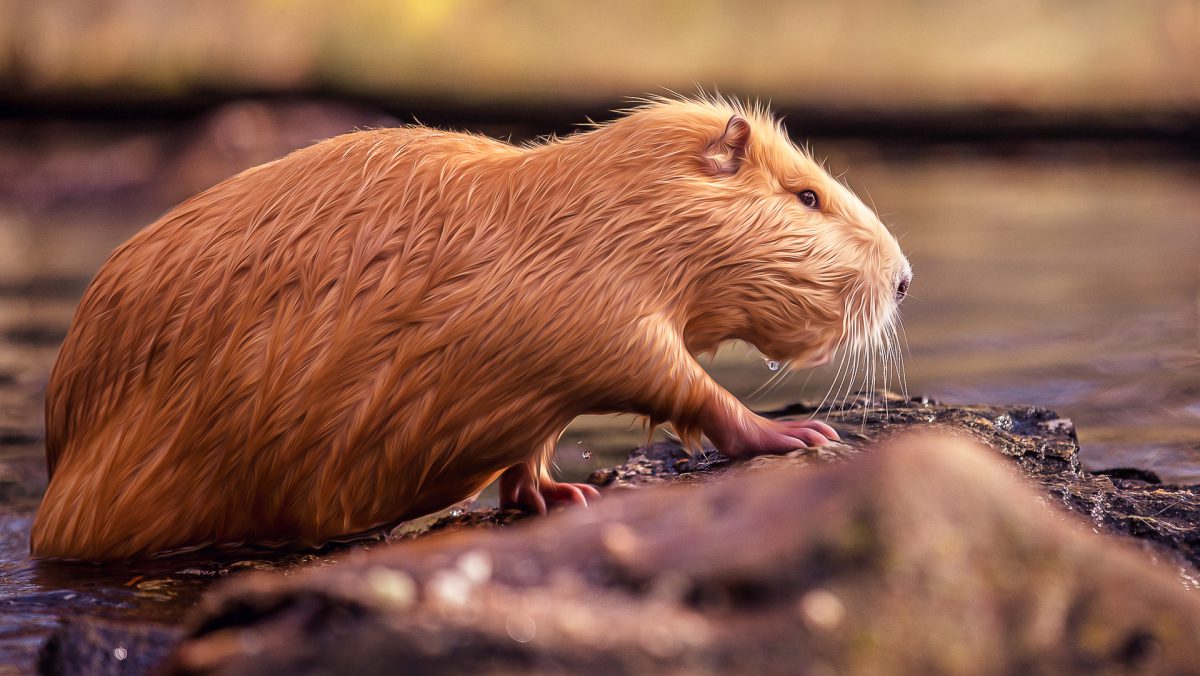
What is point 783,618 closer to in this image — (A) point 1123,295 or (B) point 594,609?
(B) point 594,609

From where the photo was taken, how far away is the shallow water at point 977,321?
2.62 m

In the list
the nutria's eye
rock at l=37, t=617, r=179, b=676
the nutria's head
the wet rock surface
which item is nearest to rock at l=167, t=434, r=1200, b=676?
the wet rock surface

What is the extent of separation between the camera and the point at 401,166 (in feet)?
7.55

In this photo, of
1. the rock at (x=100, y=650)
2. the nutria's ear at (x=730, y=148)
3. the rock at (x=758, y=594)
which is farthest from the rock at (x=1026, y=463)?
the rock at (x=100, y=650)

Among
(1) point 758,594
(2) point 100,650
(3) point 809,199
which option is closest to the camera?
(1) point 758,594

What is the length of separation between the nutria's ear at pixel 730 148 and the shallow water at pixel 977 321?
1.01 m

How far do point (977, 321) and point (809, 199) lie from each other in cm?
279

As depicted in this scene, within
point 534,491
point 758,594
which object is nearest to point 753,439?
point 534,491

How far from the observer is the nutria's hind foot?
2.41 m

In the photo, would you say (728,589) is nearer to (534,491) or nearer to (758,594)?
(758,594)

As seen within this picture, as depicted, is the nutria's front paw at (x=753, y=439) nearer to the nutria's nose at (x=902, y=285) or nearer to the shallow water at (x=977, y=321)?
the nutria's nose at (x=902, y=285)

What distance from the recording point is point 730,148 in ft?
7.50

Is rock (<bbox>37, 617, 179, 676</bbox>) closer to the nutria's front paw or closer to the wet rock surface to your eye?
the wet rock surface

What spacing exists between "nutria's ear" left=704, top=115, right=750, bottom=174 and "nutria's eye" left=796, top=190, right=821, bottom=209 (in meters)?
0.13
